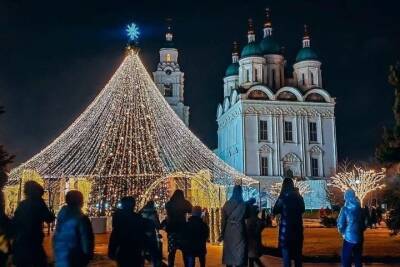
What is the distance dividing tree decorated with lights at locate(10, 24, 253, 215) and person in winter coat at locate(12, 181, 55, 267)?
17232 mm

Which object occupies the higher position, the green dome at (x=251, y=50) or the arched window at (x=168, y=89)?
the green dome at (x=251, y=50)

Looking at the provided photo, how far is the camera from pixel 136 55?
25.0m

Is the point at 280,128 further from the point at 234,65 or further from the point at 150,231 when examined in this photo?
the point at 150,231

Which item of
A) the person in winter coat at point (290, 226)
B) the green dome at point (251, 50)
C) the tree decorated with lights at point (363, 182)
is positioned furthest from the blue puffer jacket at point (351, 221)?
the green dome at point (251, 50)

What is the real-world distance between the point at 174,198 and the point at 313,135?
2253 inches

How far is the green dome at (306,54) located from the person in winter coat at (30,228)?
2621 inches

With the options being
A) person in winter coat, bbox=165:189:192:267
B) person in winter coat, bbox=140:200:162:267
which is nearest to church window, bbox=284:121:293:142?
person in winter coat, bbox=140:200:162:267

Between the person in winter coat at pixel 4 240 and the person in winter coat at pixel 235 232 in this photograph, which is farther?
the person in winter coat at pixel 235 232

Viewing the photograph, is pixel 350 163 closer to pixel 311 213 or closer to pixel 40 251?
pixel 311 213

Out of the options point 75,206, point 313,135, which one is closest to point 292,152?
point 313,135

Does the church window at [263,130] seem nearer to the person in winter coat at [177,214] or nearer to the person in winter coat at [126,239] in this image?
the person in winter coat at [177,214]

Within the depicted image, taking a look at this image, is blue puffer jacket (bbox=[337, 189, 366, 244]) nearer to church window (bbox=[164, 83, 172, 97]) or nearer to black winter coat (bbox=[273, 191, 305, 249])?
black winter coat (bbox=[273, 191, 305, 249])

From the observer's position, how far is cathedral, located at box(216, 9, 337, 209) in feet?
211

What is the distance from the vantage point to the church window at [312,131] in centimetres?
6638
